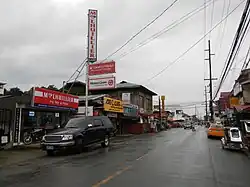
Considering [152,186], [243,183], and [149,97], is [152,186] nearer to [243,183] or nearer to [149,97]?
[243,183]

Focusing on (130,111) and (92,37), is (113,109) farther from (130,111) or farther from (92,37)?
(92,37)

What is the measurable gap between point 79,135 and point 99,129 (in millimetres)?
2725

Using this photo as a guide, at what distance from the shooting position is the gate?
1799 cm

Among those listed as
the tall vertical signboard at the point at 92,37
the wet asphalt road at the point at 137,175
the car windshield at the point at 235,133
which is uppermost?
the tall vertical signboard at the point at 92,37

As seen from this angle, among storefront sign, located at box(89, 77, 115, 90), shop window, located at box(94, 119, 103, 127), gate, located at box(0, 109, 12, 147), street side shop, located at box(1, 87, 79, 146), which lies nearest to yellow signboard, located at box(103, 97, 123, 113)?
storefront sign, located at box(89, 77, 115, 90)

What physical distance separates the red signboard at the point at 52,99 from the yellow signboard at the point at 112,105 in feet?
26.8

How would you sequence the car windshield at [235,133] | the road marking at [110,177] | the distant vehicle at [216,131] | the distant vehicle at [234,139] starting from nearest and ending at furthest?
the road marking at [110,177] < the distant vehicle at [234,139] < the car windshield at [235,133] < the distant vehicle at [216,131]

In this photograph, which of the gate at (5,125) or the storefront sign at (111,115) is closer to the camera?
the gate at (5,125)

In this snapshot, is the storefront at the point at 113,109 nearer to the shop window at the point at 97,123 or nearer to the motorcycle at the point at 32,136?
the motorcycle at the point at 32,136

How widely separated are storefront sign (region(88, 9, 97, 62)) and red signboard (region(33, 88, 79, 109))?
354cm

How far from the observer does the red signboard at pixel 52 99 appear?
19553mm

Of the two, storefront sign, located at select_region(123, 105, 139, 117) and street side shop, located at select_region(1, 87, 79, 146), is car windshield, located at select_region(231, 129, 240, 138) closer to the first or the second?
street side shop, located at select_region(1, 87, 79, 146)

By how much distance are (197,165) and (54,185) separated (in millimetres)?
5705

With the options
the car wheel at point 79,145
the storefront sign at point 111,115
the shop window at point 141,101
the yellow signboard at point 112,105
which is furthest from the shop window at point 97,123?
the shop window at point 141,101
